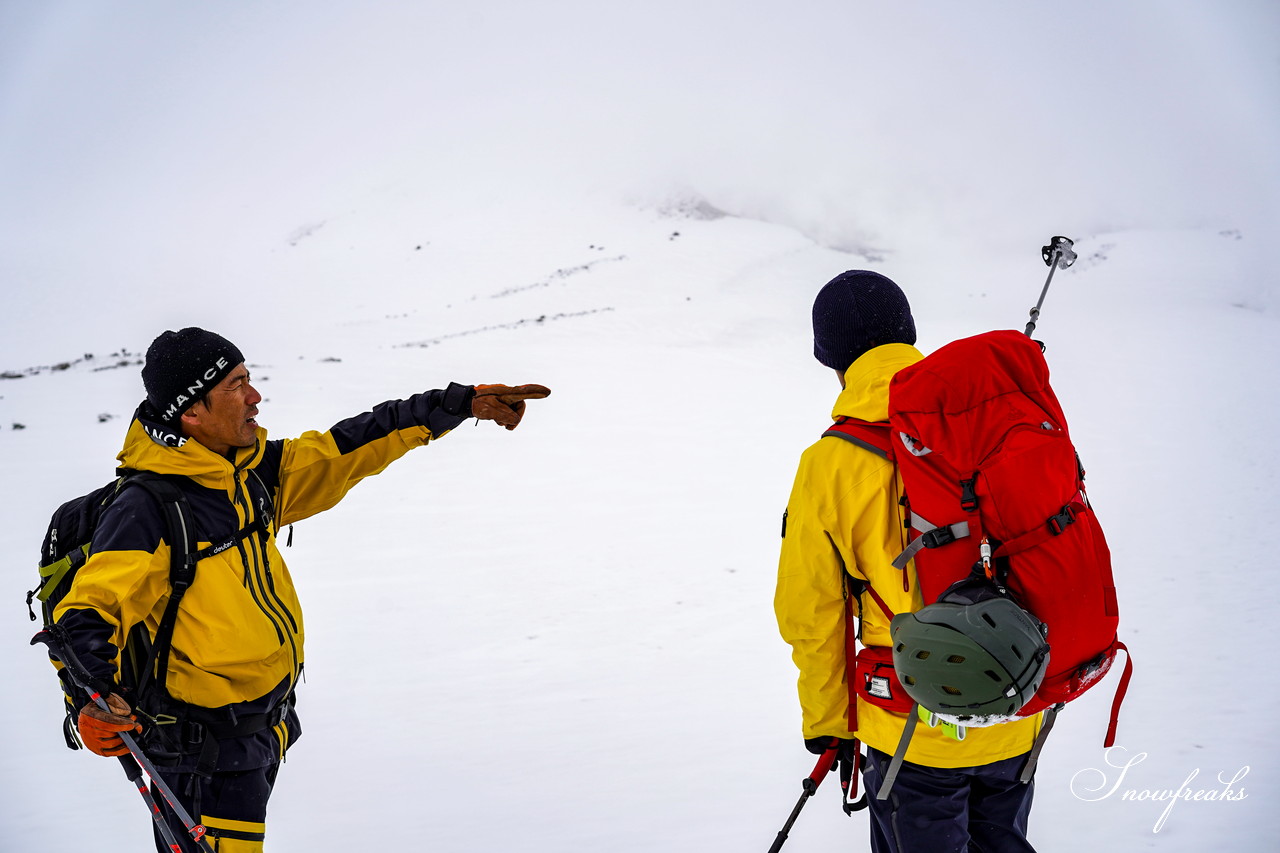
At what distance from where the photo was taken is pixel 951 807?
1.91m

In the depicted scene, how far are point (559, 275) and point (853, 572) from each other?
20.9 m

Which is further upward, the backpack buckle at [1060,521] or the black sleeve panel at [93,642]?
the backpack buckle at [1060,521]

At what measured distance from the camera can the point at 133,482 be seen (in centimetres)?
218

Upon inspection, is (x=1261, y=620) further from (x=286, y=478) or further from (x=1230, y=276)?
(x=1230, y=276)

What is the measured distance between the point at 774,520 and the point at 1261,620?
330 cm

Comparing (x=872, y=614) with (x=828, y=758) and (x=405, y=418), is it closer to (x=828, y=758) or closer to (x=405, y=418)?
(x=828, y=758)

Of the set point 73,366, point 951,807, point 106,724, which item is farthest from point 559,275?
point 951,807

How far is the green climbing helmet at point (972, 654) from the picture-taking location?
5.10ft

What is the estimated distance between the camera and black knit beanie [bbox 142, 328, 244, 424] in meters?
2.27

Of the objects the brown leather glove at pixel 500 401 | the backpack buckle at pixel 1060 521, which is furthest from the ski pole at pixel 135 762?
the backpack buckle at pixel 1060 521

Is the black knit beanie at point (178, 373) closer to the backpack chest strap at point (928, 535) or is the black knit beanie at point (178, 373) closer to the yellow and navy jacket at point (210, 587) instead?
the yellow and navy jacket at point (210, 587)

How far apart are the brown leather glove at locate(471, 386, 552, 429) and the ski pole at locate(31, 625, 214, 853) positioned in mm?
1269

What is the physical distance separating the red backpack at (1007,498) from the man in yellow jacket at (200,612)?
171 cm

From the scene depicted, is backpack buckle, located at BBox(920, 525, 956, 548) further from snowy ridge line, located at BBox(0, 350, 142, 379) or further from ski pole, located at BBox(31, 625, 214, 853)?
snowy ridge line, located at BBox(0, 350, 142, 379)
